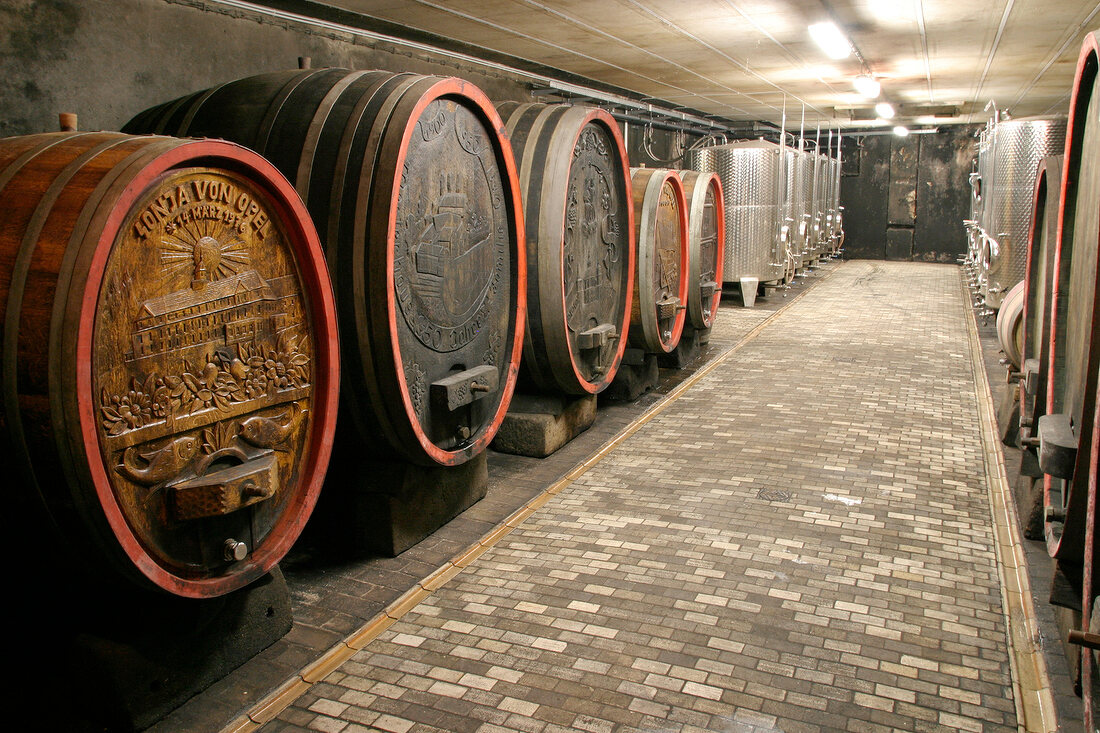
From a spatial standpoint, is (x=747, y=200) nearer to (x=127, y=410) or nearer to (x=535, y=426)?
(x=535, y=426)

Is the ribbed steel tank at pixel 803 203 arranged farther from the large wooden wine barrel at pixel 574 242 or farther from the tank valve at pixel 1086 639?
the tank valve at pixel 1086 639

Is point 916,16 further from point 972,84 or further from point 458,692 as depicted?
point 458,692

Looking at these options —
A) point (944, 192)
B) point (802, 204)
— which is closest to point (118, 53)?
point (802, 204)

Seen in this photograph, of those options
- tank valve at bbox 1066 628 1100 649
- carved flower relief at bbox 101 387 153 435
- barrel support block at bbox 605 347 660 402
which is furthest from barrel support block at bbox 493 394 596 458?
tank valve at bbox 1066 628 1100 649

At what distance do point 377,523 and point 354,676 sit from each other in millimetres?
817

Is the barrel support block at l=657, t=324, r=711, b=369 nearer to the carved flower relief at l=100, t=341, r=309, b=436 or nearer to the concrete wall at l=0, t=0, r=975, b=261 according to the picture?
the concrete wall at l=0, t=0, r=975, b=261

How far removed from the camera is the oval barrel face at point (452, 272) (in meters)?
2.93

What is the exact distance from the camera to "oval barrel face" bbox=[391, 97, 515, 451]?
2930 mm

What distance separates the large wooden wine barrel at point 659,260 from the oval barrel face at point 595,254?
0.30 m

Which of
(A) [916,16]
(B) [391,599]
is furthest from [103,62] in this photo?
(A) [916,16]

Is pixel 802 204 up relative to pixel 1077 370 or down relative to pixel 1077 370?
up

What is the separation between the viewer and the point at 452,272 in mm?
3191

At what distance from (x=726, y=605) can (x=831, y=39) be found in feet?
19.9

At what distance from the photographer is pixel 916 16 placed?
6.68 metres
